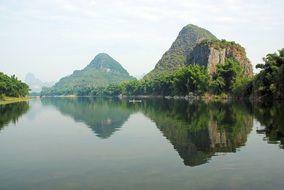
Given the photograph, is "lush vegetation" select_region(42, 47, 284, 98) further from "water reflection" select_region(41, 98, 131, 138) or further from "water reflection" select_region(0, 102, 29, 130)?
"water reflection" select_region(0, 102, 29, 130)

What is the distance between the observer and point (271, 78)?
9650cm

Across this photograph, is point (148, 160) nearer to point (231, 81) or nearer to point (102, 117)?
point (102, 117)

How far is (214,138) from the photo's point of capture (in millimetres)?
31438

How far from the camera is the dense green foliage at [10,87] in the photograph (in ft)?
447

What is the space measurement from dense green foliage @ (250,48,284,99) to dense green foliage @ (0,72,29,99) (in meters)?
83.8

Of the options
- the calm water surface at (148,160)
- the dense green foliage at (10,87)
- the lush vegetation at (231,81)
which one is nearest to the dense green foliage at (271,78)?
the lush vegetation at (231,81)

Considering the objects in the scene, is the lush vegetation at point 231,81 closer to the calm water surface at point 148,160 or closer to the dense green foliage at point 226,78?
the dense green foliage at point 226,78

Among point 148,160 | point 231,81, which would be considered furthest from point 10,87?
point 148,160

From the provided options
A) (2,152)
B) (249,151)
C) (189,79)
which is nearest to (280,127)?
(249,151)

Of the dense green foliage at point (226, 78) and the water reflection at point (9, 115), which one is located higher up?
the dense green foliage at point (226, 78)

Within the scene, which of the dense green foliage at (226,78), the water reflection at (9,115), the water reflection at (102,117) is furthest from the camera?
the dense green foliage at (226,78)

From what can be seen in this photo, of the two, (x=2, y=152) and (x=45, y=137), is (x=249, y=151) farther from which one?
(x=45, y=137)

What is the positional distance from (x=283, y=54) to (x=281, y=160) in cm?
8092

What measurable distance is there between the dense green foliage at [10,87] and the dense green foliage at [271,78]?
83756 millimetres
